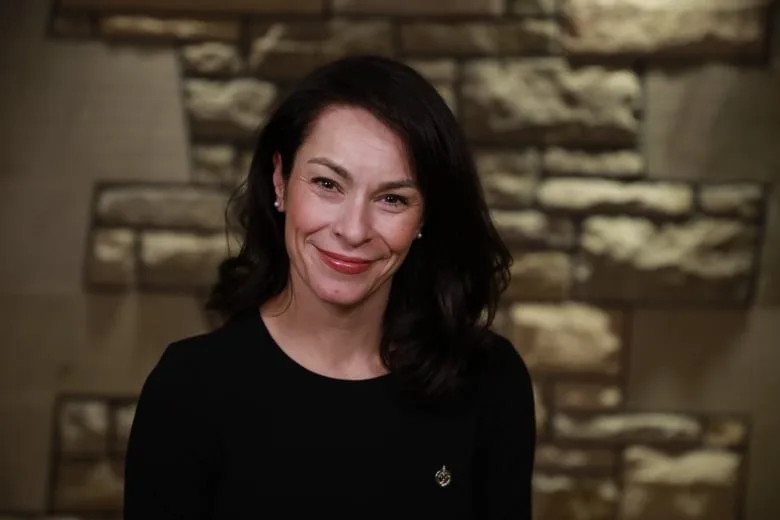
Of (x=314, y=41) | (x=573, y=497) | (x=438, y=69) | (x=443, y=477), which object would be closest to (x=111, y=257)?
(x=314, y=41)

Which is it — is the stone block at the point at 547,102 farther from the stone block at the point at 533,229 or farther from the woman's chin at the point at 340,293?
the woman's chin at the point at 340,293

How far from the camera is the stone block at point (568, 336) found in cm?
205

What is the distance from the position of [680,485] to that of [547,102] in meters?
0.90

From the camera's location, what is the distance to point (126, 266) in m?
2.03

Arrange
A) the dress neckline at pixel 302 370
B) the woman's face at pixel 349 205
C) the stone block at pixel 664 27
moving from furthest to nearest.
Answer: the stone block at pixel 664 27 → the dress neckline at pixel 302 370 → the woman's face at pixel 349 205

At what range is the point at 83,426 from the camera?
2.07 meters

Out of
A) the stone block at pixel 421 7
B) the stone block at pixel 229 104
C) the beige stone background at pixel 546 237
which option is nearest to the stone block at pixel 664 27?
the beige stone background at pixel 546 237

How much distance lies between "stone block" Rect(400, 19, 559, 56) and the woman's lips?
870mm

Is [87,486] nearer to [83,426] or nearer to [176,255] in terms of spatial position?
[83,426]

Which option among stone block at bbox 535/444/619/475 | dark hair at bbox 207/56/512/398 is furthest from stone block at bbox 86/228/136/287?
stone block at bbox 535/444/619/475

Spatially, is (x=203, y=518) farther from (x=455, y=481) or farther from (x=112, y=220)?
(x=112, y=220)

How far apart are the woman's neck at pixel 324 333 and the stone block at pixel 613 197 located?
777mm

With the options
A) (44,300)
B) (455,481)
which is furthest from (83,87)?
(455,481)

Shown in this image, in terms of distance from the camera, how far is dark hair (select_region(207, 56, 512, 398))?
3.93ft
